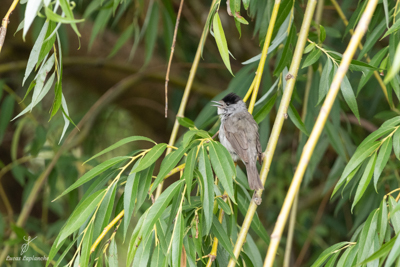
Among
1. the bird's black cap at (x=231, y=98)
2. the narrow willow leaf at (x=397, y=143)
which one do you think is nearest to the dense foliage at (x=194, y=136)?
the narrow willow leaf at (x=397, y=143)

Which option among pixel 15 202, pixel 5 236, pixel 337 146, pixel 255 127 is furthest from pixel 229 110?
pixel 15 202

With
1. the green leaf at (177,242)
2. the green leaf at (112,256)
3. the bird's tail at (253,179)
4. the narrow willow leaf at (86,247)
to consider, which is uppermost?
the bird's tail at (253,179)

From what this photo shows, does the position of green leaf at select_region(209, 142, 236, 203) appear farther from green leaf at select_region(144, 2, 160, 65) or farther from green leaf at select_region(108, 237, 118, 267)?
green leaf at select_region(144, 2, 160, 65)

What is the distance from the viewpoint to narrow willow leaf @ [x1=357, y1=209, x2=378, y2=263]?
151 cm

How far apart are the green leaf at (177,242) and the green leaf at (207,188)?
90 mm

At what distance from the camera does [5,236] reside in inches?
119

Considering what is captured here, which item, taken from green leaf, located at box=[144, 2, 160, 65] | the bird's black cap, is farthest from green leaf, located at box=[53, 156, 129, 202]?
green leaf, located at box=[144, 2, 160, 65]

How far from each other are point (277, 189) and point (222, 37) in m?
2.89

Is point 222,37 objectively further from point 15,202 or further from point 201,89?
point 15,202

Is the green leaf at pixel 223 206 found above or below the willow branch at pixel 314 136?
below

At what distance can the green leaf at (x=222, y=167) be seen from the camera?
1408 mm

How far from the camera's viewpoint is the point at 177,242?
4.53 feet

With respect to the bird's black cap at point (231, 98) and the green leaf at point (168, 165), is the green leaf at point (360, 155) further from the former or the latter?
the bird's black cap at point (231, 98)

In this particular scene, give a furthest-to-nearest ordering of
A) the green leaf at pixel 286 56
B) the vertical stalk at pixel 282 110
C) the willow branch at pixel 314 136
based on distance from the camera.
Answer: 1. the green leaf at pixel 286 56
2. the vertical stalk at pixel 282 110
3. the willow branch at pixel 314 136
